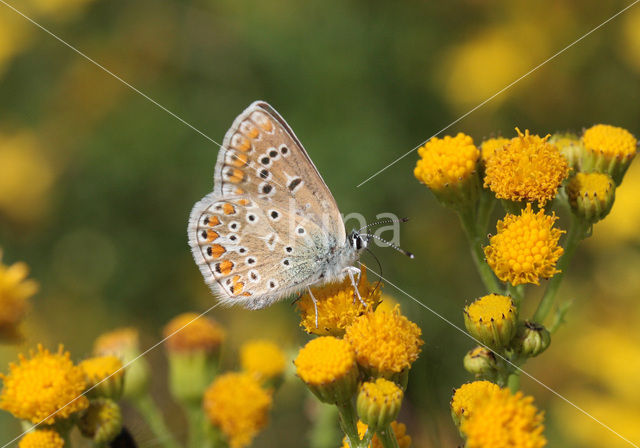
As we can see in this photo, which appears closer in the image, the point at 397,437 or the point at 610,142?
the point at 397,437

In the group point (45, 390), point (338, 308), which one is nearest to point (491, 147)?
point (338, 308)

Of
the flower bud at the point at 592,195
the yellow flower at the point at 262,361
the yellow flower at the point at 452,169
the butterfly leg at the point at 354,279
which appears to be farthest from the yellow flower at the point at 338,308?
the flower bud at the point at 592,195

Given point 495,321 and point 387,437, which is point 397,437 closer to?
point 387,437

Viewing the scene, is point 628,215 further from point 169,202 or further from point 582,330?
point 169,202

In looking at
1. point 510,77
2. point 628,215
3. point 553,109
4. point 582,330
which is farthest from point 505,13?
point 582,330

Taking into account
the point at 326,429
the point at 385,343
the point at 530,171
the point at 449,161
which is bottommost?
the point at 326,429

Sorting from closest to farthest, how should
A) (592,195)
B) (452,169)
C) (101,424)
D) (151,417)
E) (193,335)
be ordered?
(101,424), (592,195), (452,169), (151,417), (193,335)

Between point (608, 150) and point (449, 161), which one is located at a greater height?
point (449, 161)
